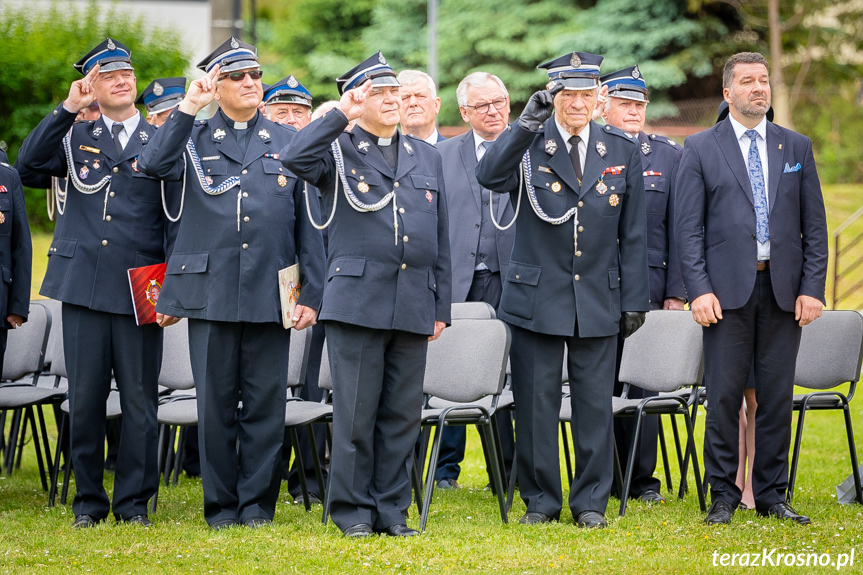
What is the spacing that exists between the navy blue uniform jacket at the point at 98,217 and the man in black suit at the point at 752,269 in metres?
2.67

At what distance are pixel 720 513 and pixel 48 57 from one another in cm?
1529

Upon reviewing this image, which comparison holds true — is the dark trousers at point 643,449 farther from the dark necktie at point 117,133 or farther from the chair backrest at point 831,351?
the dark necktie at point 117,133

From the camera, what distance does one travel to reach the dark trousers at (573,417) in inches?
206

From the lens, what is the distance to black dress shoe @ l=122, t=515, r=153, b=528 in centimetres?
537

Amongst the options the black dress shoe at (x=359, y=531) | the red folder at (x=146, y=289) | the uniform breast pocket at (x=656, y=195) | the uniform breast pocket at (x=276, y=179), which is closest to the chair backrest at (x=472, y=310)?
the uniform breast pocket at (x=656, y=195)

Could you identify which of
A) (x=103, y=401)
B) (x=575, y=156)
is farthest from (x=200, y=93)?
(x=575, y=156)

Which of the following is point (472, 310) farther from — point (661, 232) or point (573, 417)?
point (661, 232)

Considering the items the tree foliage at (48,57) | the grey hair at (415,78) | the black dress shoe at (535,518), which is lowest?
the black dress shoe at (535,518)

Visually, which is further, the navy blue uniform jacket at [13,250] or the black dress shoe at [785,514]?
the navy blue uniform jacket at [13,250]

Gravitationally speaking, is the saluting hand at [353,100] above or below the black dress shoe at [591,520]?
above

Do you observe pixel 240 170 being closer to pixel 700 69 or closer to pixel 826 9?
pixel 700 69

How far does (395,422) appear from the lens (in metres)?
5.06

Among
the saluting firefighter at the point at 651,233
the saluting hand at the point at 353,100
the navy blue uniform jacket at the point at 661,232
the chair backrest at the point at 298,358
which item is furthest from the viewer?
the navy blue uniform jacket at the point at 661,232

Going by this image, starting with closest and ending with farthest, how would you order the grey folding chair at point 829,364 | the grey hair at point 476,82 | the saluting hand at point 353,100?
the saluting hand at point 353,100, the grey folding chair at point 829,364, the grey hair at point 476,82
